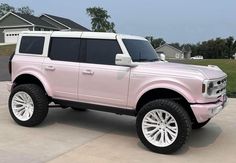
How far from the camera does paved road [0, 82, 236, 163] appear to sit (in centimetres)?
616

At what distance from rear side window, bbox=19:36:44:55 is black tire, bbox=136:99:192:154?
249 centimetres

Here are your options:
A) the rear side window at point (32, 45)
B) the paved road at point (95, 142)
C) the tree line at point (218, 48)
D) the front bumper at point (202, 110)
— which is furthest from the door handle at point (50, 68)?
the tree line at point (218, 48)

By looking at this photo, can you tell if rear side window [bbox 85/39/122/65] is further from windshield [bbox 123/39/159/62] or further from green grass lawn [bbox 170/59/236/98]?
green grass lawn [bbox 170/59/236/98]

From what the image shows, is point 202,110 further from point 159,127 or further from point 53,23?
point 53,23

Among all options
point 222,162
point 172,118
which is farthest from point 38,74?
point 222,162

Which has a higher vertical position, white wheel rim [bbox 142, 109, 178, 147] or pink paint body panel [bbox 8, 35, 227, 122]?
pink paint body panel [bbox 8, 35, 227, 122]

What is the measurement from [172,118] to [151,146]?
0.55 meters

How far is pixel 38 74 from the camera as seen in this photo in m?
7.84

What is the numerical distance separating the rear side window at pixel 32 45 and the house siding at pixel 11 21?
5479 centimetres

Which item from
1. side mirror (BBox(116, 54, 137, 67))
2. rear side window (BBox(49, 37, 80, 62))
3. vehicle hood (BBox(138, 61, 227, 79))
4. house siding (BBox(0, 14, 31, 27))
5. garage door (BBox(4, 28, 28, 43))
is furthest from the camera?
garage door (BBox(4, 28, 28, 43))

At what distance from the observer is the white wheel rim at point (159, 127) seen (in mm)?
6508

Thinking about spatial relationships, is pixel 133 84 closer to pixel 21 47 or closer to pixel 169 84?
pixel 169 84

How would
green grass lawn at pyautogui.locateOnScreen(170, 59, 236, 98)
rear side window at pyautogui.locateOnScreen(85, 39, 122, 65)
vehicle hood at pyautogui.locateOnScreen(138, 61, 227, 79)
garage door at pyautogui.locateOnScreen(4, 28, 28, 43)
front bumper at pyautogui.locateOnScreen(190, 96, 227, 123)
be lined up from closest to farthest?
front bumper at pyautogui.locateOnScreen(190, 96, 227, 123) → vehicle hood at pyautogui.locateOnScreen(138, 61, 227, 79) → rear side window at pyautogui.locateOnScreen(85, 39, 122, 65) → green grass lawn at pyautogui.locateOnScreen(170, 59, 236, 98) → garage door at pyautogui.locateOnScreen(4, 28, 28, 43)

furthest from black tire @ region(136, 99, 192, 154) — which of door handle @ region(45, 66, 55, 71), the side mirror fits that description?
door handle @ region(45, 66, 55, 71)
